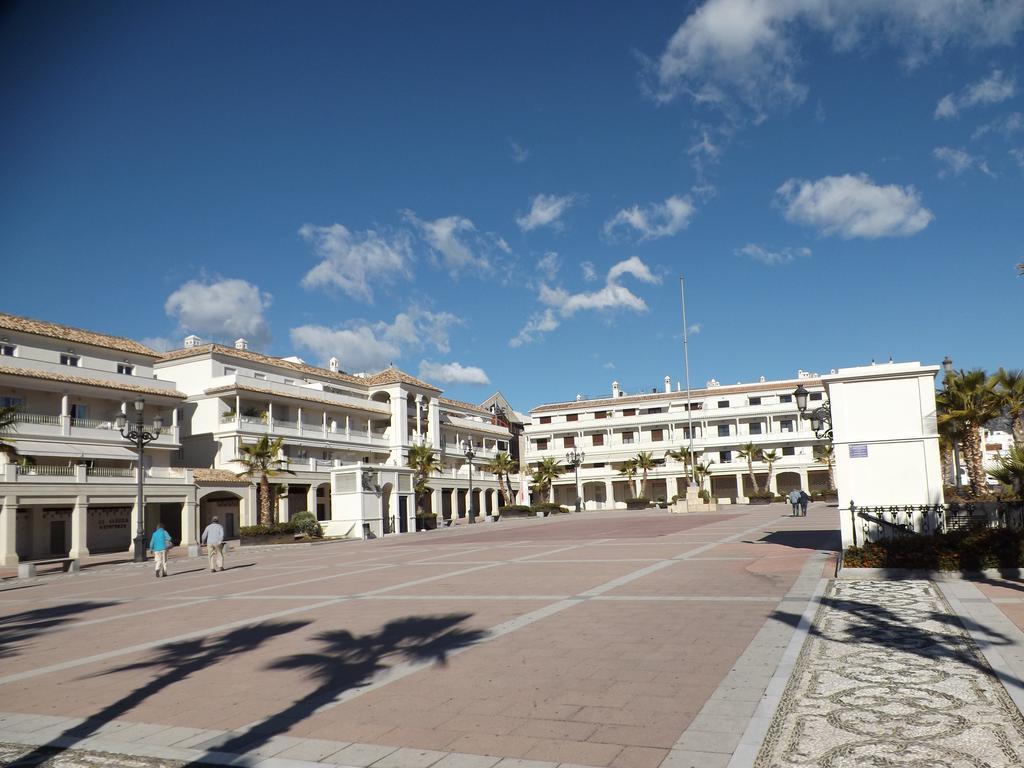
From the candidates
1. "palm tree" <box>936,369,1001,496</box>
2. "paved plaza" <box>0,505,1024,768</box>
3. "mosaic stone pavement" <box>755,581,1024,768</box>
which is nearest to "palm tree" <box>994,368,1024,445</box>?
"palm tree" <box>936,369,1001,496</box>

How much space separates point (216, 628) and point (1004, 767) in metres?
9.68

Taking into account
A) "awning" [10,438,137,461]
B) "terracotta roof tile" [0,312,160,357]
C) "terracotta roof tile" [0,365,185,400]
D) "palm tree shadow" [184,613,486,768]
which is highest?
"terracotta roof tile" [0,312,160,357]

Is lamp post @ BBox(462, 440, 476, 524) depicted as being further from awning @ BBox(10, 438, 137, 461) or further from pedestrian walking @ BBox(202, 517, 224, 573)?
pedestrian walking @ BBox(202, 517, 224, 573)

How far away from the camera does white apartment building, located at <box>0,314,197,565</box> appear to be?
34.9 metres

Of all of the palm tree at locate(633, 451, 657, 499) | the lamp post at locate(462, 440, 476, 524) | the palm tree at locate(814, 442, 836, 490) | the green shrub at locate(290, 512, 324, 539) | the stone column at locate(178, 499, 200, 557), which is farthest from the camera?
the palm tree at locate(633, 451, 657, 499)

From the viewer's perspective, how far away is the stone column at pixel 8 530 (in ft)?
107

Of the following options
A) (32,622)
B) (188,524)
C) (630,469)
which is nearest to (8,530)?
(188,524)

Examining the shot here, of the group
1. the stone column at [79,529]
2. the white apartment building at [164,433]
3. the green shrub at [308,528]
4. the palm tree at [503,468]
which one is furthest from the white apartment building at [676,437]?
the stone column at [79,529]

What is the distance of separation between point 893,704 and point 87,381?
42672 mm

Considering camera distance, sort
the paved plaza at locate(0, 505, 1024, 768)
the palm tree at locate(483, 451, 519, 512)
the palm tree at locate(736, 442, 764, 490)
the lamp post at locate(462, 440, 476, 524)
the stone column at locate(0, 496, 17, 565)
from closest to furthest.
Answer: the paved plaza at locate(0, 505, 1024, 768) < the stone column at locate(0, 496, 17, 565) < the lamp post at locate(462, 440, 476, 524) < the palm tree at locate(483, 451, 519, 512) < the palm tree at locate(736, 442, 764, 490)

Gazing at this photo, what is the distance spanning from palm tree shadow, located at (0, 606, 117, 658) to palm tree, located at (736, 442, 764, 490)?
65627 millimetres

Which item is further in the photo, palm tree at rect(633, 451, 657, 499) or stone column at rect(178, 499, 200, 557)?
palm tree at rect(633, 451, 657, 499)

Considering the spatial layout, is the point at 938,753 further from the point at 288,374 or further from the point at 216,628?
the point at 288,374

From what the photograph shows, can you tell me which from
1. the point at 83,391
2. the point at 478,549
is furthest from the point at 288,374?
the point at 478,549
